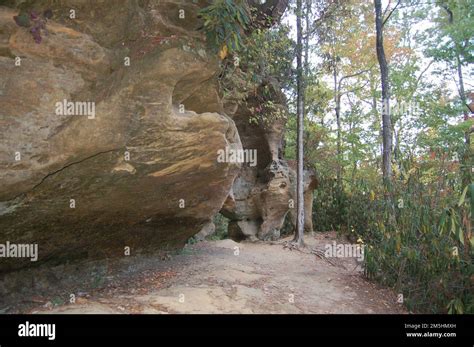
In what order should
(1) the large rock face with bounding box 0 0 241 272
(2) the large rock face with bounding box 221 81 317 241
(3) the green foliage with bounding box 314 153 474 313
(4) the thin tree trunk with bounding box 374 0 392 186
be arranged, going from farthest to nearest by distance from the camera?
(2) the large rock face with bounding box 221 81 317 241 → (4) the thin tree trunk with bounding box 374 0 392 186 → (3) the green foliage with bounding box 314 153 474 313 → (1) the large rock face with bounding box 0 0 241 272

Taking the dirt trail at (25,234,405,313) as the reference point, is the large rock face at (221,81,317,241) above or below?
above

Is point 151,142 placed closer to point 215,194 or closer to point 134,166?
point 134,166

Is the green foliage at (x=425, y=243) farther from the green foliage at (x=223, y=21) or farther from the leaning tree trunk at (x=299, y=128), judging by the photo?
the green foliage at (x=223, y=21)

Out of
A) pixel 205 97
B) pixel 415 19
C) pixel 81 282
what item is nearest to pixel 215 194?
pixel 205 97

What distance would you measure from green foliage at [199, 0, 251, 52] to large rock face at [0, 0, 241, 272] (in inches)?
11.0

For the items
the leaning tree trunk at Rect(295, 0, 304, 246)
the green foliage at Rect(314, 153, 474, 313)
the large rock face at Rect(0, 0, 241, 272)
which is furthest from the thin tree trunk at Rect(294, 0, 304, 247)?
the large rock face at Rect(0, 0, 241, 272)

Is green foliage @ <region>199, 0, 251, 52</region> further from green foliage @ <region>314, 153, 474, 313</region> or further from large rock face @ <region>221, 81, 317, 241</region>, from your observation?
large rock face @ <region>221, 81, 317, 241</region>

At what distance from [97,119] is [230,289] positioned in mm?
3584

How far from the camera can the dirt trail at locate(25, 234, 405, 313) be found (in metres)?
5.20

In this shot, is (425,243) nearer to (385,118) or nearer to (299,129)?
(385,118)

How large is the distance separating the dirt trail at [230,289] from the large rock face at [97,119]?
1.42m

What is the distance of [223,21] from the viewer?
5480 millimetres
